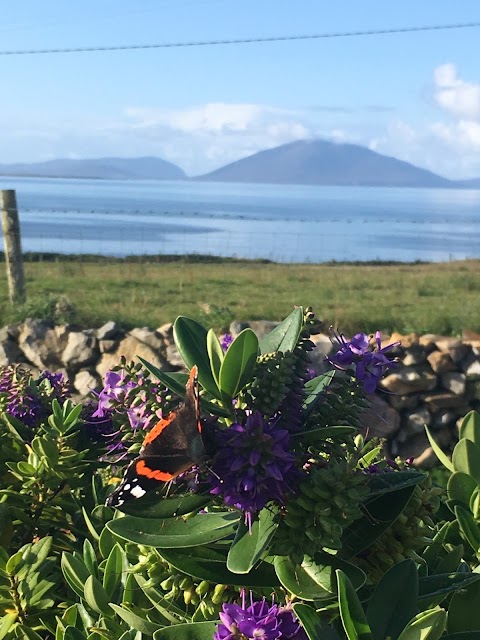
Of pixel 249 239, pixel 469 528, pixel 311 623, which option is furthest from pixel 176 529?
pixel 249 239

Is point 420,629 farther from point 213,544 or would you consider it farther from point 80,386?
point 80,386

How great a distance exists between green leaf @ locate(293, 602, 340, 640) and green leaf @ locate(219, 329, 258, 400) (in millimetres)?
339

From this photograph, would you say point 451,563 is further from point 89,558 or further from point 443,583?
point 89,558

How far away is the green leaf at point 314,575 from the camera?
1.13 meters

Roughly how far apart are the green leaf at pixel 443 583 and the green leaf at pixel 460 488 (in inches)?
22.0

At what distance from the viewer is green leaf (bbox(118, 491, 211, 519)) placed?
3.87ft

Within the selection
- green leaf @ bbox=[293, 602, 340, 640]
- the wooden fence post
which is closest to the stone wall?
the wooden fence post

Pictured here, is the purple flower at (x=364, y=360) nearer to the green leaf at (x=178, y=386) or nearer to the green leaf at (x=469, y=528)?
the green leaf at (x=178, y=386)

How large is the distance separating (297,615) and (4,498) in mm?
988

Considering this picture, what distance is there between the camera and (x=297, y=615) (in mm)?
1082

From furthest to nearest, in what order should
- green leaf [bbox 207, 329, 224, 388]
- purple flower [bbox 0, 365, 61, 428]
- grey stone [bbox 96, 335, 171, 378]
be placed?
grey stone [bbox 96, 335, 171, 378]
purple flower [bbox 0, 365, 61, 428]
green leaf [bbox 207, 329, 224, 388]

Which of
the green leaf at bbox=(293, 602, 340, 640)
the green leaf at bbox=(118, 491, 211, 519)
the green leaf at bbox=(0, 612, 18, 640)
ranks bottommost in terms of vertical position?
the green leaf at bbox=(0, 612, 18, 640)

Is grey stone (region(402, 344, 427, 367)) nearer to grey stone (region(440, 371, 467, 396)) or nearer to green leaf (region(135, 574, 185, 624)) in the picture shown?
grey stone (region(440, 371, 467, 396))

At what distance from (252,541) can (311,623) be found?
0.15 meters
